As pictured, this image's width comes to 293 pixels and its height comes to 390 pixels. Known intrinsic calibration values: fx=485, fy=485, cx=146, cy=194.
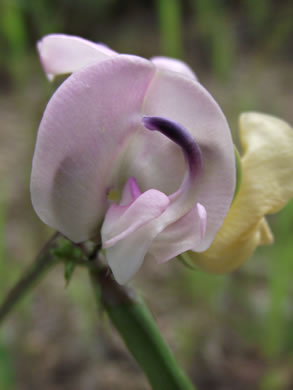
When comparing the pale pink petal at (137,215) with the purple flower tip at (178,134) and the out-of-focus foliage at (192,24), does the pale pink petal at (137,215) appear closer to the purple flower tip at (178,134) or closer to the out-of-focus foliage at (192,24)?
the purple flower tip at (178,134)

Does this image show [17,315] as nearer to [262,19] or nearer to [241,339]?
[241,339]

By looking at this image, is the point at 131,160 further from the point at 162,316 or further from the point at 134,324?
the point at 162,316

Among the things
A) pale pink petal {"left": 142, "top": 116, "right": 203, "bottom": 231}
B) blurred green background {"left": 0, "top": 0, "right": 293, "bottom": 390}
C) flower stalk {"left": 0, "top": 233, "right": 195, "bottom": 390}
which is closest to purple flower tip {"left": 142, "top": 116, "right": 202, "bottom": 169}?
pale pink petal {"left": 142, "top": 116, "right": 203, "bottom": 231}

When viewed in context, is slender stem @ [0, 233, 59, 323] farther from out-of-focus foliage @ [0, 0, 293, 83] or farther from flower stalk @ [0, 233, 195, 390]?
out-of-focus foliage @ [0, 0, 293, 83]

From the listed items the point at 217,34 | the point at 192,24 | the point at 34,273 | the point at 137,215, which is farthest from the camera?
the point at 192,24

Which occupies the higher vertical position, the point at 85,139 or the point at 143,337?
the point at 85,139

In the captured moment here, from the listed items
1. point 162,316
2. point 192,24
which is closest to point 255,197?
point 162,316

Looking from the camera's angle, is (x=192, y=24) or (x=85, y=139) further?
(x=192, y=24)
